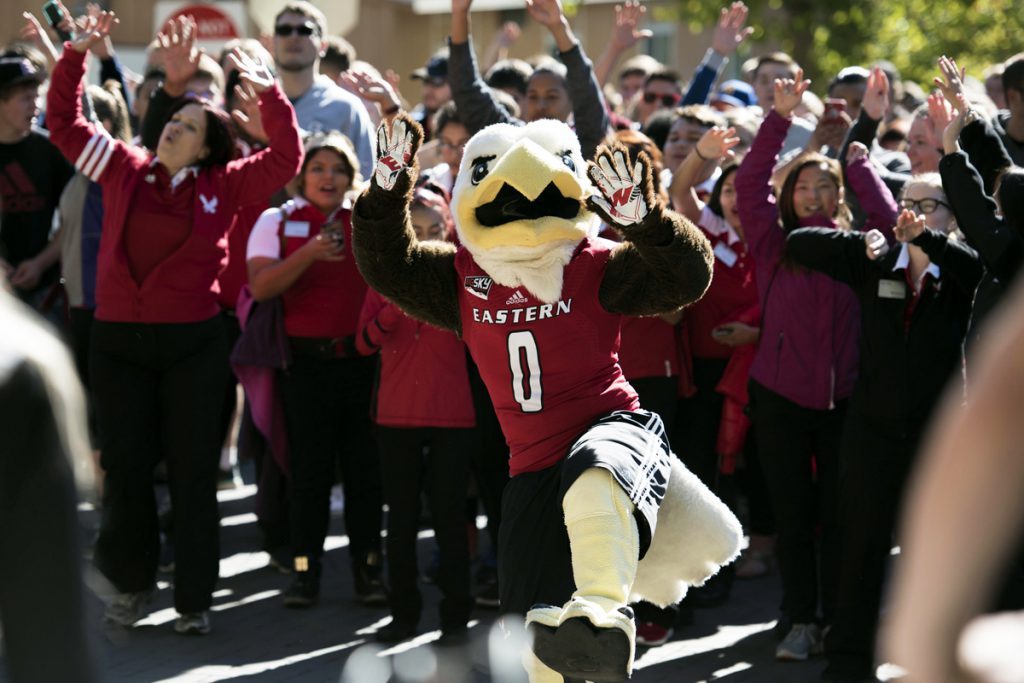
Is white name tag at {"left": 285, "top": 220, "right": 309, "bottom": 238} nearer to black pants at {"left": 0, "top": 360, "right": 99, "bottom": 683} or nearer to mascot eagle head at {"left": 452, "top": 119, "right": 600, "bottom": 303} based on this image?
mascot eagle head at {"left": 452, "top": 119, "right": 600, "bottom": 303}

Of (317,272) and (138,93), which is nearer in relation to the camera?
(317,272)

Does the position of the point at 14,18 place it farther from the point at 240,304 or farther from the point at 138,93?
the point at 240,304

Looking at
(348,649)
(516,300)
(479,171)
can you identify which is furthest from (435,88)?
(516,300)

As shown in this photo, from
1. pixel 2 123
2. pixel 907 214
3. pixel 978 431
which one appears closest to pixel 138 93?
pixel 2 123

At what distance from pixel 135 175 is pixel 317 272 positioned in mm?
1006

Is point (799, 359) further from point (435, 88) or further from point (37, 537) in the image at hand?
point (435, 88)

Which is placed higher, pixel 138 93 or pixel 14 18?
pixel 14 18

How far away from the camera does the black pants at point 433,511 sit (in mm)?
6469

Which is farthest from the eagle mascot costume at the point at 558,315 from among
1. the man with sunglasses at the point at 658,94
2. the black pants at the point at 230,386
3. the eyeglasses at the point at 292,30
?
the man with sunglasses at the point at 658,94

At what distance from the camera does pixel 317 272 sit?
7098mm

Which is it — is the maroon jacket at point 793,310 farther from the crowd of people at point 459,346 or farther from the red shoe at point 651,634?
the red shoe at point 651,634

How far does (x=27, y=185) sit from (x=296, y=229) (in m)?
2.01

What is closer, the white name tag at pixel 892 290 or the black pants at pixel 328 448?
the white name tag at pixel 892 290

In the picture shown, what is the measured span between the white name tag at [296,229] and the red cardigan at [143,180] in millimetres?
432
